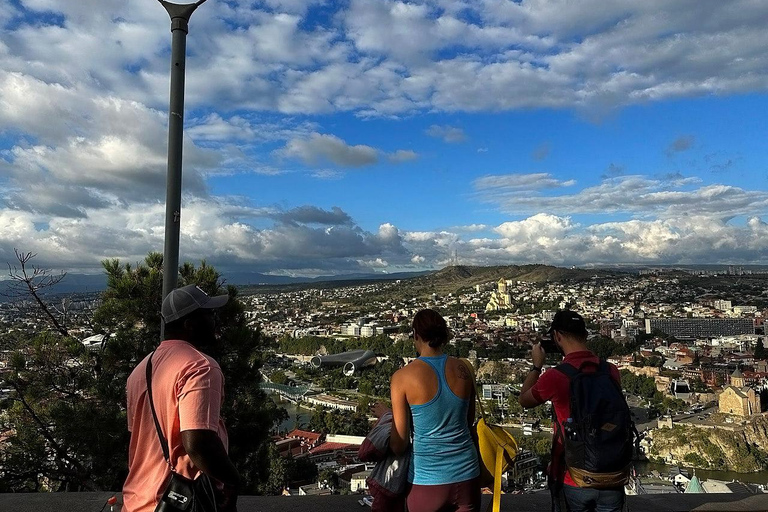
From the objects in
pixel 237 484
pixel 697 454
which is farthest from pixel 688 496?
pixel 697 454

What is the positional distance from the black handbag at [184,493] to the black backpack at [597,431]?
1087 mm

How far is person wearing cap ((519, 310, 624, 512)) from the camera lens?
1737 mm

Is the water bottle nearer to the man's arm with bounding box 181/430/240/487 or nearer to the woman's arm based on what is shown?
the woman's arm

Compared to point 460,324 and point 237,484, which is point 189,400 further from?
point 460,324

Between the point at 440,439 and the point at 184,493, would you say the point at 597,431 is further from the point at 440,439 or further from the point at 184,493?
the point at 184,493

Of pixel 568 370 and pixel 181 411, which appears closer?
pixel 181 411

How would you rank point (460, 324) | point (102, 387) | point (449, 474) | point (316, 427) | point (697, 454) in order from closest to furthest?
1. point (449, 474)
2. point (102, 387)
3. point (316, 427)
4. point (697, 454)
5. point (460, 324)

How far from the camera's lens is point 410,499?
1738mm

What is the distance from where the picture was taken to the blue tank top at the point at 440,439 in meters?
1.71

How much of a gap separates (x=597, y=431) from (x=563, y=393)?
149mm

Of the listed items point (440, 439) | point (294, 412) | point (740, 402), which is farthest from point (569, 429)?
point (740, 402)

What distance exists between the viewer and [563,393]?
1733mm

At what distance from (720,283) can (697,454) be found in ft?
238

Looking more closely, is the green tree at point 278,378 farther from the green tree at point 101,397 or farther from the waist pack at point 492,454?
the waist pack at point 492,454
